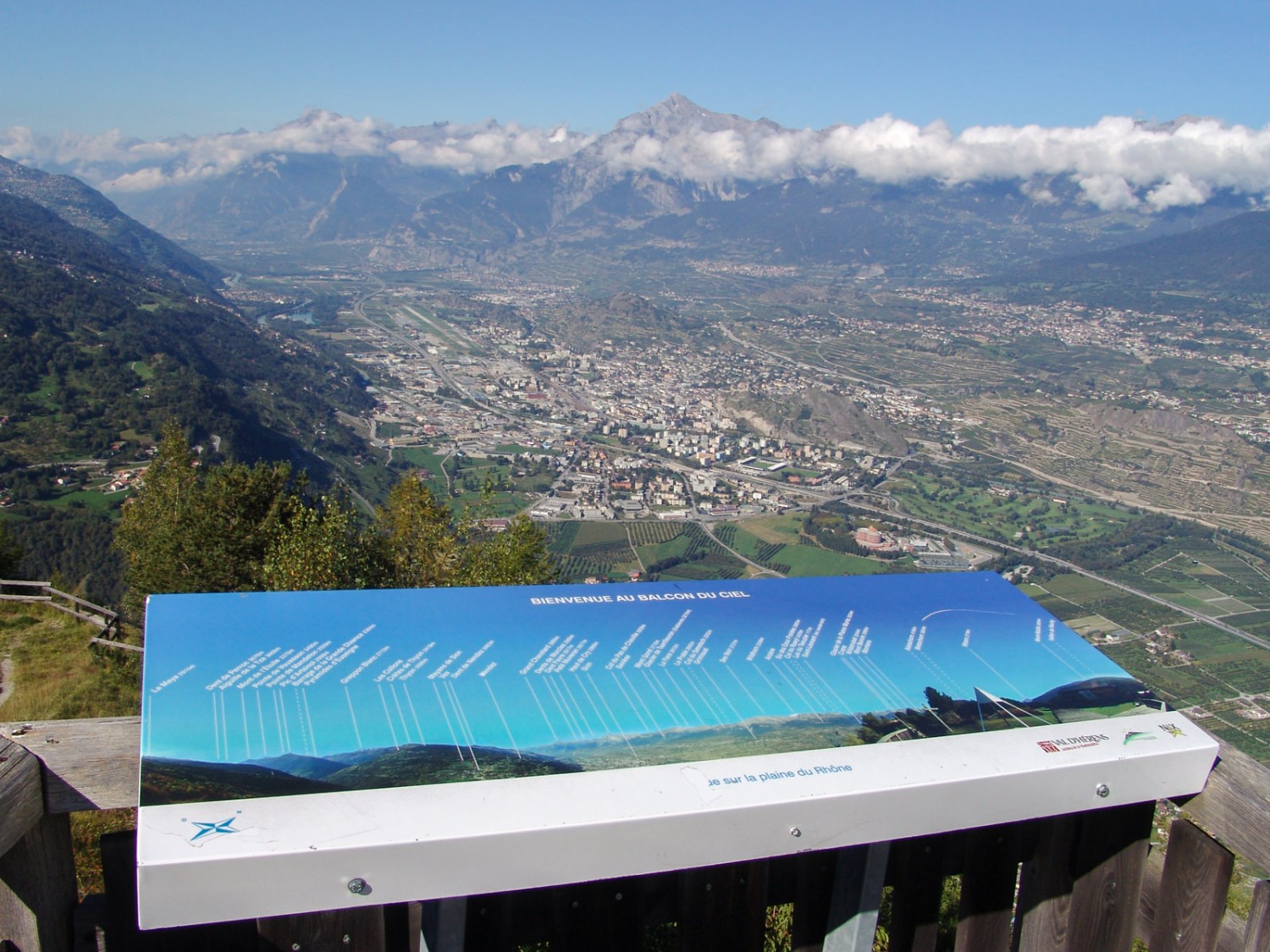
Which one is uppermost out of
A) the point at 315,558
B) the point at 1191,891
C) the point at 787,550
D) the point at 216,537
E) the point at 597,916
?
the point at 597,916

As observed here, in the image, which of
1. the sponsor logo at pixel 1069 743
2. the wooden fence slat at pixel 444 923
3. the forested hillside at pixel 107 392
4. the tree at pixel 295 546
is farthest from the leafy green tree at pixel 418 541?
the forested hillside at pixel 107 392

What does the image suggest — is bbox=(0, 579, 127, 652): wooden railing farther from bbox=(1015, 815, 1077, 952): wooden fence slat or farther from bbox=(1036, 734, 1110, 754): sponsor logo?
bbox=(1036, 734, 1110, 754): sponsor logo

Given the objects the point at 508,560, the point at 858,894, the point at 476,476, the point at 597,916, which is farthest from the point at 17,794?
the point at 476,476

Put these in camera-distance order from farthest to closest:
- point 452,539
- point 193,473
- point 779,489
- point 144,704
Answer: point 779,489 → point 193,473 → point 452,539 → point 144,704

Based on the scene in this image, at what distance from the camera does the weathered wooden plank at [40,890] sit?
148 cm

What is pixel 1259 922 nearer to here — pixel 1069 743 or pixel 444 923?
pixel 1069 743

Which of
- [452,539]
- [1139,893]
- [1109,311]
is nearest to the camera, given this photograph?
[1139,893]

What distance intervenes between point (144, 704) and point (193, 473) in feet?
51.4

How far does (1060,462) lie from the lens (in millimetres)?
61750

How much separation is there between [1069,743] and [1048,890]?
458 mm

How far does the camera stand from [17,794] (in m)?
1.44

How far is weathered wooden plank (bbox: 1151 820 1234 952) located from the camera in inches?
78.9

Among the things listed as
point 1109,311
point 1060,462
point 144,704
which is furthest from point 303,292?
point 144,704

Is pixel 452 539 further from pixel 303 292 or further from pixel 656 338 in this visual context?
pixel 303 292
